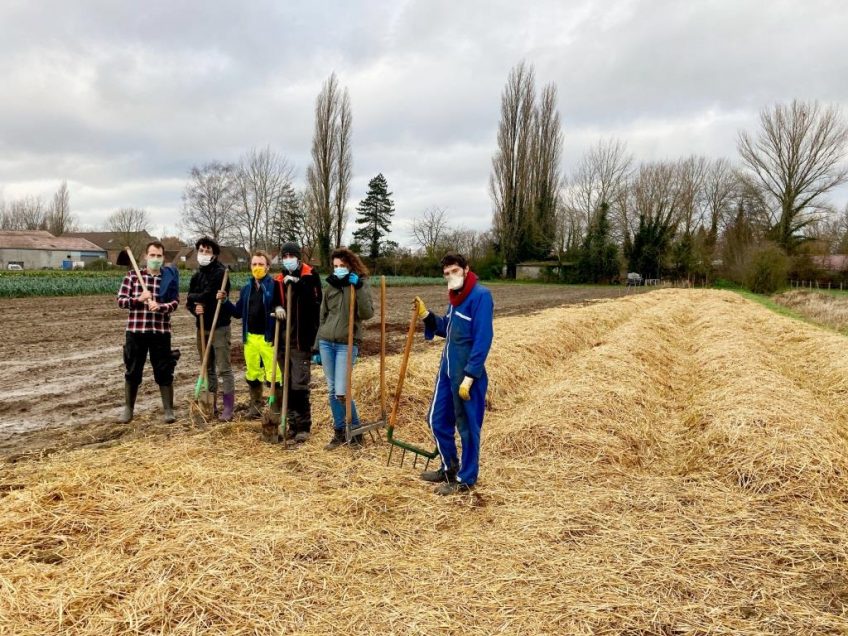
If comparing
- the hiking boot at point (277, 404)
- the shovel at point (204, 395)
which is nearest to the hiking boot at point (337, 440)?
the hiking boot at point (277, 404)

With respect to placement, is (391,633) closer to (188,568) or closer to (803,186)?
(188,568)

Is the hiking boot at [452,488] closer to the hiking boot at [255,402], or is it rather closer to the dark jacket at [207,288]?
the hiking boot at [255,402]

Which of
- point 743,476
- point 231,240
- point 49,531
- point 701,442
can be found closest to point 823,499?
point 743,476

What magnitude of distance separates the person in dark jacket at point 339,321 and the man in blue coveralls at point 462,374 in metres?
0.91

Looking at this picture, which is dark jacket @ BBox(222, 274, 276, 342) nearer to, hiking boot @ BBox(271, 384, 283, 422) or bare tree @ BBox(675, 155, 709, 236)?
hiking boot @ BBox(271, 384, 283, 422)

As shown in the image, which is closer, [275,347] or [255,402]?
[275,347]

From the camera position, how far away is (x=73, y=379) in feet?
27.8

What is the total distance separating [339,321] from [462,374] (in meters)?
1.59

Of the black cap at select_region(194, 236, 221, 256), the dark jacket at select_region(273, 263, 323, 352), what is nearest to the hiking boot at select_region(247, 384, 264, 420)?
the dark jacket at select_region(273, 263, 323, 352)

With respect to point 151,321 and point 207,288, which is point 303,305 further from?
point 151,321

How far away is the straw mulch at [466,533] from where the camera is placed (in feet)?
9.11

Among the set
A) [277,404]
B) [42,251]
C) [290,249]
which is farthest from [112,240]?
[290,249]

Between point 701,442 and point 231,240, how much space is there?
53.0 meters

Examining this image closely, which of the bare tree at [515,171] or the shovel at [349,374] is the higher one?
the bare tree at [515,171]
